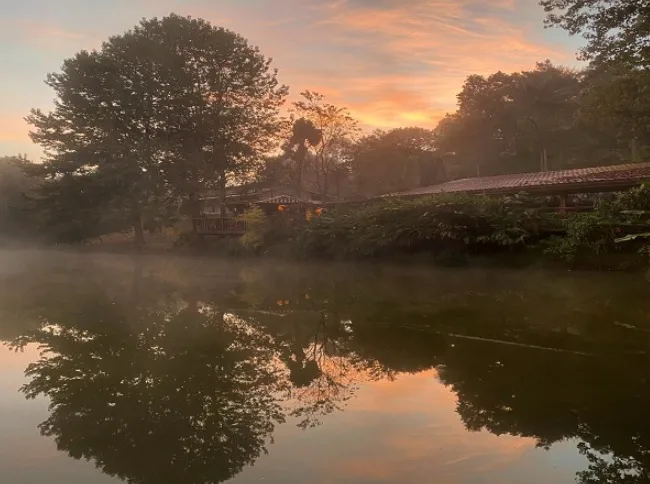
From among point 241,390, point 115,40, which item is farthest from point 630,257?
point 115,40

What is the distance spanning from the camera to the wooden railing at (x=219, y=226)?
28.5 meters

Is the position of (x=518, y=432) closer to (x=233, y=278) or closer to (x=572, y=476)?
(x=572, y=476)

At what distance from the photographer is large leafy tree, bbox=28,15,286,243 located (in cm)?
2998

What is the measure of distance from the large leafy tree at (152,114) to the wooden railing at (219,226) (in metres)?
2.62

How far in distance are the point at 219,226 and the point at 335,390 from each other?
83.3ft

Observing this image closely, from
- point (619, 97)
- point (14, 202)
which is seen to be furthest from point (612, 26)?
point (14, 202)

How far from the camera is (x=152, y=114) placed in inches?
1236

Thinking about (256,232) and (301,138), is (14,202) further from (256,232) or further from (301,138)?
(256,232)

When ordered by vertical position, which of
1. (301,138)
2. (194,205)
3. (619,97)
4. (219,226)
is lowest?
(219,226)

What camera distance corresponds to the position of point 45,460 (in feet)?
13.2

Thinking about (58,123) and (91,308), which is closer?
(91,308)

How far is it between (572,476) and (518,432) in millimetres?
739

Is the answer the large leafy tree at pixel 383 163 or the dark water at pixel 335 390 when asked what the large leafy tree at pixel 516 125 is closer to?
the large leafy tree at pixel 383 163

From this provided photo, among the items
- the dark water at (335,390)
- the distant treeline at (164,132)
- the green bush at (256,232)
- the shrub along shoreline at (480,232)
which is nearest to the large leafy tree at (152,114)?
the distant treeline at (164,132)
